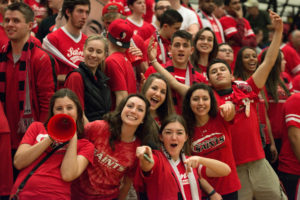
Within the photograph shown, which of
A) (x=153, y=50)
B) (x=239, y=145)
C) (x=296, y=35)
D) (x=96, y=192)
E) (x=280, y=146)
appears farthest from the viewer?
(x=296, y=35)

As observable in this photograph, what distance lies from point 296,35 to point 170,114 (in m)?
5.09

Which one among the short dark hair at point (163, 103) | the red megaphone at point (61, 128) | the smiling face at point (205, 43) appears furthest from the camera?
the smiling face at point (205, 43)

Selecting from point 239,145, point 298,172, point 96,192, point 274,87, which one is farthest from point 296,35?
point 96,192

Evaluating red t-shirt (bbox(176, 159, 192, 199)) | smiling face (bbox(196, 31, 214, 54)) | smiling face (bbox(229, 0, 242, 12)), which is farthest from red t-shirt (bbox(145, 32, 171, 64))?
smiling face (bbox(229, 0, 242, 12))

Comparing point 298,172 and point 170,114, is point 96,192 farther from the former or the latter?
point 298,172

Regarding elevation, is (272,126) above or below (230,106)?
below

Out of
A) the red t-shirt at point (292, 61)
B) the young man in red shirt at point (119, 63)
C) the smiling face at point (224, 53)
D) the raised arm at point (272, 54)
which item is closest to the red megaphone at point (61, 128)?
the young man in red shirt at point (119, 63)

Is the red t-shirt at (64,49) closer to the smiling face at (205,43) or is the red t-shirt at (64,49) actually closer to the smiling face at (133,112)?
the smiling face at (133,112)

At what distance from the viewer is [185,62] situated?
4957 mm

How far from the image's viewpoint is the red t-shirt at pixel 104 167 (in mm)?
3686

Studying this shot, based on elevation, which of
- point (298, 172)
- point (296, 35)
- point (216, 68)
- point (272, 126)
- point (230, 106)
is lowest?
point (298, 172)

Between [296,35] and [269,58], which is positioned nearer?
[269,58]

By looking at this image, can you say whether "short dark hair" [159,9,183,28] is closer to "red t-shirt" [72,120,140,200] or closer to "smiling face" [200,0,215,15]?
"smiling face" [200,0,215,15]

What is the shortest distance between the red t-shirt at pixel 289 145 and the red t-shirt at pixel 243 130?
666 mm
